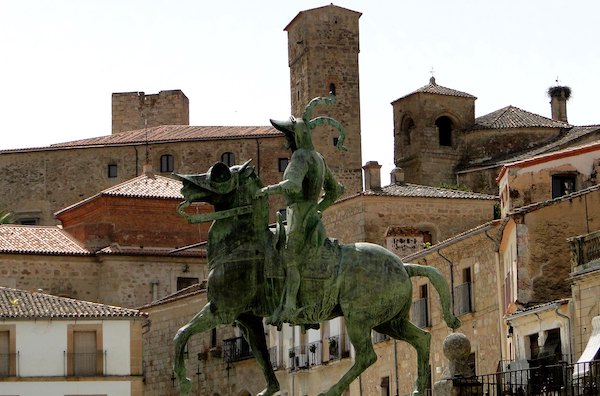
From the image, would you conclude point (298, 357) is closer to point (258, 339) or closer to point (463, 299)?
point (463, 299)

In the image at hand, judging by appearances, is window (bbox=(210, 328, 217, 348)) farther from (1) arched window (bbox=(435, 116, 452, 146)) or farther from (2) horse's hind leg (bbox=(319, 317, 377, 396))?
(2) horse's hind leg (bbox=(319, 317, 377, 396))

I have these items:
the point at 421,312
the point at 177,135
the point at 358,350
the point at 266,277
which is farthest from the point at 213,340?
the point at 266,277

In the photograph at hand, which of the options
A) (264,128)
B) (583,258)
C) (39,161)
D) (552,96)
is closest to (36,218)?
(39,161)

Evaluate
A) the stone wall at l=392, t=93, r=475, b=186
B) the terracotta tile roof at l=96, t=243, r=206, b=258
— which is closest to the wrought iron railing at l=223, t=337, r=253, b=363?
the terracotta tile roof at l=96, t=243, r=206, b=258

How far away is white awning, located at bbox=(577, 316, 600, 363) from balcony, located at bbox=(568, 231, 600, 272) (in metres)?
1.94

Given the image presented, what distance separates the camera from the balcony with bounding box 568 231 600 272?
100 ft

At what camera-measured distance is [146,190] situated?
233 feet

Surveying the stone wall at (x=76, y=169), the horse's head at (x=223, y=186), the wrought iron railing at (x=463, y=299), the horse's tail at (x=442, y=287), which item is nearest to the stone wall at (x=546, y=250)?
the wrought iron railing at (x=463, y=299)

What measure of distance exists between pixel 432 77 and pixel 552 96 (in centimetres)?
633

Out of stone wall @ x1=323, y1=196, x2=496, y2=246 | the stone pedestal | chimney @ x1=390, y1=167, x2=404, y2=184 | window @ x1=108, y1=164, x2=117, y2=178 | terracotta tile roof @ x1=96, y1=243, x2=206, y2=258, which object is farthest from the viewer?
window @ x1=108, y1=164, x2=117, y2=178

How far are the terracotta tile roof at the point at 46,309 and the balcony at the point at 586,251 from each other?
81.7 feet

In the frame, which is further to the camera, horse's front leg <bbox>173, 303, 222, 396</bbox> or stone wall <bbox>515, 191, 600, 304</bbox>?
stone wall <bbox>515, 191, 600, 304</bbox>

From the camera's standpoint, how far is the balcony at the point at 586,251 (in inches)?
1202

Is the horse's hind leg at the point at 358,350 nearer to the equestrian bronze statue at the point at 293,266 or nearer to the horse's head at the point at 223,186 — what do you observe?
the equestrian bronze statue at the point at 293,266
